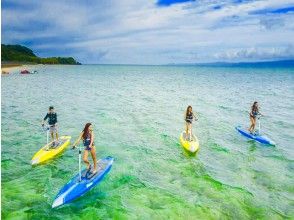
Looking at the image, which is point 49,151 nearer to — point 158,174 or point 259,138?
point 158,174

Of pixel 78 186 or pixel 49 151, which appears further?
pixel 49 151

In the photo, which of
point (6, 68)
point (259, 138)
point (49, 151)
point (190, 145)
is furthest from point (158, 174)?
point (6, 68)

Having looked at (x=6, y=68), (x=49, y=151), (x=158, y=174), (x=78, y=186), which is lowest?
(x=158, y=174)

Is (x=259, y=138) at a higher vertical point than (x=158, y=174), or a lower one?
higher

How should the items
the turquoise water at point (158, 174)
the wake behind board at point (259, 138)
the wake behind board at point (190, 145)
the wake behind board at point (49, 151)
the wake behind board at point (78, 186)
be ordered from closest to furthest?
the wake behind board at point (78, 186)
the turquoise water at point (158, 174)
the wake behind board at point (49, 151)
the wake behind board at point (190, 145)
the wake behind board at point (259, 138)

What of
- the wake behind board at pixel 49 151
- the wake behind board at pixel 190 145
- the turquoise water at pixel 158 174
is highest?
the wake behind board at pixel 190 145

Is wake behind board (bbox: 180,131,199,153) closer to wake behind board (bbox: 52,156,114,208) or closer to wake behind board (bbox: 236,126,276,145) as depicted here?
wake behind board (bbox: 236,126,276,145)

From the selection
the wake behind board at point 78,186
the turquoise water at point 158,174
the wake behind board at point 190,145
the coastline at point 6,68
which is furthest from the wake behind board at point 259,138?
the coastline at point 6,68

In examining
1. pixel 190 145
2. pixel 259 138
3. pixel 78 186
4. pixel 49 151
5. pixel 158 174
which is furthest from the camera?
pixel 259 138

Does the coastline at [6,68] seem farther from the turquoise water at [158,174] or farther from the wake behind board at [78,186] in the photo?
the wake behind board at [78,186]

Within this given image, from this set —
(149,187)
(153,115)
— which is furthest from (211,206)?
(153,115)

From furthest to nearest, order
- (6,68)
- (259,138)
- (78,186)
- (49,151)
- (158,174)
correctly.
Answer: (6,68) → (259,138) → (49,151) → (158,174) → (78,186)

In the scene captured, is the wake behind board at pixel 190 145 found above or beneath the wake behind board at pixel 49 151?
above

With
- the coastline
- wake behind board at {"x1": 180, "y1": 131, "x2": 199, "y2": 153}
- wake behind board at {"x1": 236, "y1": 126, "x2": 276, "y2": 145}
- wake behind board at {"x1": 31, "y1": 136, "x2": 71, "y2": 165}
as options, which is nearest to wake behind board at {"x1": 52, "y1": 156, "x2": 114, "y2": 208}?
wake behind board at {"x1": 31, "y1": 136, "x2": 71, "y2": 165}
